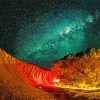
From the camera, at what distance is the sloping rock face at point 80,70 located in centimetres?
1773

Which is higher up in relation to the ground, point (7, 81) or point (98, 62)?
point (98, 62)

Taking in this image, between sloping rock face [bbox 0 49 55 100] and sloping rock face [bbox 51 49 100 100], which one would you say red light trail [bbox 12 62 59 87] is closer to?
sloping rock face [bbox 51 49 100 100]

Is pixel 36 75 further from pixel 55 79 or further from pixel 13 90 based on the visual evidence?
pixel 13 90

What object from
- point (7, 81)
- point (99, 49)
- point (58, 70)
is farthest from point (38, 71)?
point (7, 81)

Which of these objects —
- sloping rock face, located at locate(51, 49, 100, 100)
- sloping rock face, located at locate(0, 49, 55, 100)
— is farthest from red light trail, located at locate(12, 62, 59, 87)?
sloping rock face, located at locate(0, 49, 55, 100)

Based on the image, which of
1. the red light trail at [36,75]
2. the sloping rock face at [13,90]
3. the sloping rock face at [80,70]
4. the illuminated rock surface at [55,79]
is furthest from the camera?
the sloping rock face at [80,70]

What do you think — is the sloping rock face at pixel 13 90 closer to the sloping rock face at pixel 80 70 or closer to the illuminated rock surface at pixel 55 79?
the illuminated rock surface at pixel 55 79

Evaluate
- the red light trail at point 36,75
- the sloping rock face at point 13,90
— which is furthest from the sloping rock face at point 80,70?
the sloping rock face at point 13,90

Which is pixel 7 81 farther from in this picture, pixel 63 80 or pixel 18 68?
pixel 63 80

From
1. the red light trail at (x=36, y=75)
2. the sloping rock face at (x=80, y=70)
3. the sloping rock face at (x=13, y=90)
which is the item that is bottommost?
the sloping rock face at (x=13, y=90)

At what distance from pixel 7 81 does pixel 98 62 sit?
7660 millimetres

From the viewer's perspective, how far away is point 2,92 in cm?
1052

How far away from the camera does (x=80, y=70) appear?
59.4 feet

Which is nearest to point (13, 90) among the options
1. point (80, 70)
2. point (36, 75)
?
point (36, 75)
